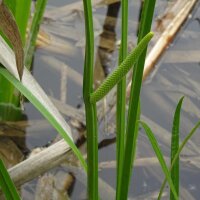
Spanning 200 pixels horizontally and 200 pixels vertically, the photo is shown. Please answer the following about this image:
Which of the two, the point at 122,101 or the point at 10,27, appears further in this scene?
the point at 122,101

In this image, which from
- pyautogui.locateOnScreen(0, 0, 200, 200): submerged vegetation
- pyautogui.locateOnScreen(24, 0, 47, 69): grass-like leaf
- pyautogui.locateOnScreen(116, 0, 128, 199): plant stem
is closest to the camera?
pyautogui.locateOnScreen(0, 0, 200, 200): submerged vegetation

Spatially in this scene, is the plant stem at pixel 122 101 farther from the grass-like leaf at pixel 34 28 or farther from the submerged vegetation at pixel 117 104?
the grass-like leaf at pixel 34 28

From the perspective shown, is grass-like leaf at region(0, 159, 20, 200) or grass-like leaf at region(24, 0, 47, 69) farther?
grass-like leaf at region(24, 0, 47, 69)

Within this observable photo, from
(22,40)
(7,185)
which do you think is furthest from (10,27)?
(22,40)

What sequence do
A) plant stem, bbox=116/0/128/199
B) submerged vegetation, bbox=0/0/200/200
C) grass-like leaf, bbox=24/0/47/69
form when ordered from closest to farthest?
1. submerged vegetation, bbox=0/0/200/200
2. plant stem, bbox=116/0/128/199
3. grass-like leaf, bbox=24/0/47/69

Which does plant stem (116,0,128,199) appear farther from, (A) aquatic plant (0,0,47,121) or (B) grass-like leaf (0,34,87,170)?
(A) aquatic plant (0,0,47,121)

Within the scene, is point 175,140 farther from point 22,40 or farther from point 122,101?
point 22,40

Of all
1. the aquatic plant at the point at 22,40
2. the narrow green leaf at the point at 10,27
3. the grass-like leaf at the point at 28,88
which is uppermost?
the narrow green leaf at the point at 10,27

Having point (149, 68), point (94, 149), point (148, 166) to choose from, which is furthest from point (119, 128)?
point (149, 68)

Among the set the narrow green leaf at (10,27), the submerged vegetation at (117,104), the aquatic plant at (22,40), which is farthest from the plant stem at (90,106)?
the aquatic plant at (22,40)

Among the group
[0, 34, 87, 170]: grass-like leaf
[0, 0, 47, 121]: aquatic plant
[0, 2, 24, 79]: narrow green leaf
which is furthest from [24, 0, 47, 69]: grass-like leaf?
[0, 2, 24, 79]: narrow green leaf

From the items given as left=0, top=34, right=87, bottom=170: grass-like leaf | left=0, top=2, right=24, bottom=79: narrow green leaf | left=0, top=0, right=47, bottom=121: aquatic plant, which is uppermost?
left=0, top=2, right=24, bottom=79: narrow green leaf

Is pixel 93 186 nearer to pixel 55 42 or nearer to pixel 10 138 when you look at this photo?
pixel 10 138
